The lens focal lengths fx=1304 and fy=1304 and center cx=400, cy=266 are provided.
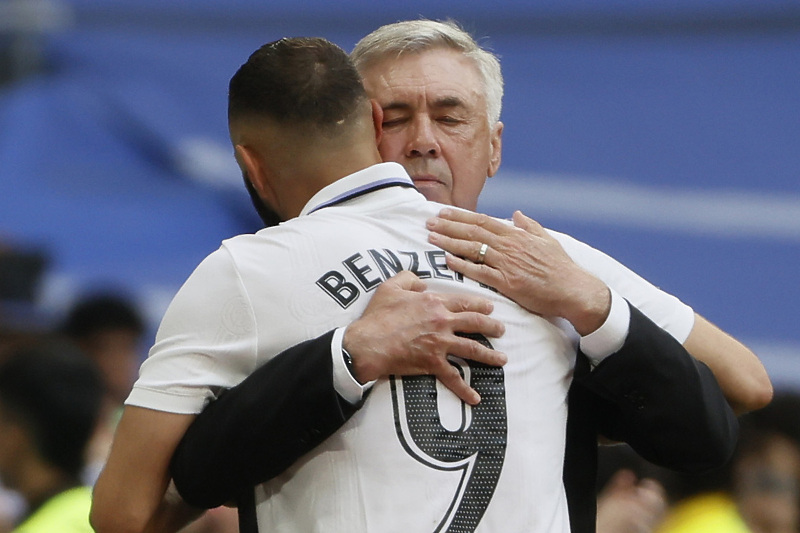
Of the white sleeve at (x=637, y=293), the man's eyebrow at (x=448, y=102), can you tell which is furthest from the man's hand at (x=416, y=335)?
the man's eyebrow at (x=448, y=102)

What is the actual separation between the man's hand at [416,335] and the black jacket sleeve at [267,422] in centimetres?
7

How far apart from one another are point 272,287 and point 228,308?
8cm

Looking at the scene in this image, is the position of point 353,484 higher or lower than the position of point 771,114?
higher

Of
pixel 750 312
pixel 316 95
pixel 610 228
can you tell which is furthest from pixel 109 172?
pixel 316 95

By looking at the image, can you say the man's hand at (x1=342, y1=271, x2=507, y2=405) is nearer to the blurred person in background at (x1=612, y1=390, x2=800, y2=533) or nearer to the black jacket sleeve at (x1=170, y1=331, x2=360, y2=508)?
the black jacket sleeve at (x1=170, y1=331, x2=360, y2=508)

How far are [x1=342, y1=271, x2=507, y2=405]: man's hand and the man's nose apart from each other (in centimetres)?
72

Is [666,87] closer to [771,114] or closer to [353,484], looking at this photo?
[771,114]

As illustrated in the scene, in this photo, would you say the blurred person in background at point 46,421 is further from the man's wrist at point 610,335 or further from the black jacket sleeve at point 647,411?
the man's wrist at point 610,335

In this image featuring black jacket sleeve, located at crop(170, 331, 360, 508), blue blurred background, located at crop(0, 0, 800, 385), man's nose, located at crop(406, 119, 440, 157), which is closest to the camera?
black jacket sleeve, located at crop(170, 331, 360, 508)

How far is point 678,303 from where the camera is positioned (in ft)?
8.43

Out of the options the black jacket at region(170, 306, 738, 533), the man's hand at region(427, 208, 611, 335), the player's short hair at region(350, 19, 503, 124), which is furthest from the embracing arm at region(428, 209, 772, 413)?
the player's short hair at region(350, 19, 503, 124)

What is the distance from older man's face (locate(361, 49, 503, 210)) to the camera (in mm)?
2965

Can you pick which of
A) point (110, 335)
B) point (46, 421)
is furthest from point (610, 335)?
point (110, 335)

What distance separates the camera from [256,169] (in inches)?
95.8
